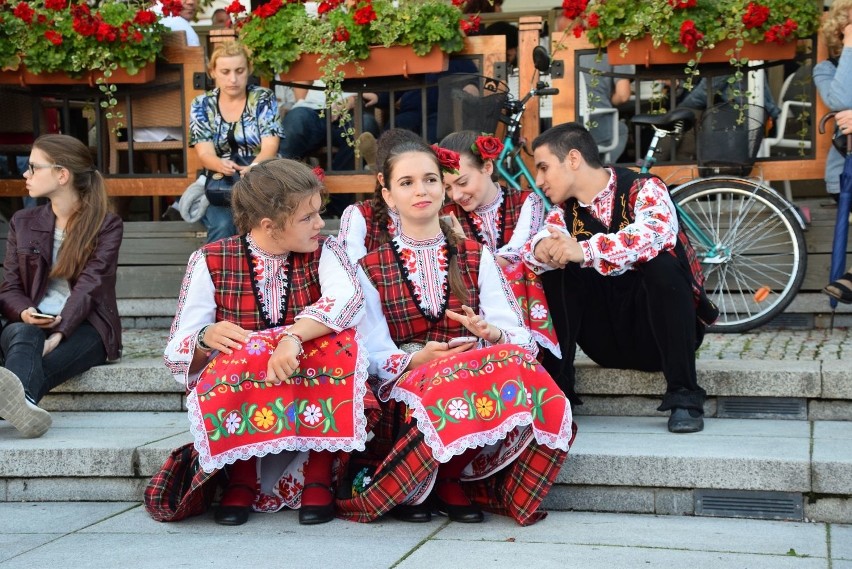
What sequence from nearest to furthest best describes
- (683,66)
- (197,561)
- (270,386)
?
(197,561) → (270,386) → (683,66)

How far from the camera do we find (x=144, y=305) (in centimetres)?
627

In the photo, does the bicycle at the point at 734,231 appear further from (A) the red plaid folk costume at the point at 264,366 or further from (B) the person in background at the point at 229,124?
(A) the red plaid folk costume at the point at 264,366

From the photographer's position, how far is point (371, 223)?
434 cm

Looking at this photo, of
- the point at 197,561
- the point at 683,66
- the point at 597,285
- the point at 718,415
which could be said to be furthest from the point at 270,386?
the point at 683,66

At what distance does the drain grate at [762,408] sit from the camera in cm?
420

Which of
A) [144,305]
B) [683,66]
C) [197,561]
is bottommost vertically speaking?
[197,561]

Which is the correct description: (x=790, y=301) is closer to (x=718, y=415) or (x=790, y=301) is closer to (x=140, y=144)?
(x=718, y=415)

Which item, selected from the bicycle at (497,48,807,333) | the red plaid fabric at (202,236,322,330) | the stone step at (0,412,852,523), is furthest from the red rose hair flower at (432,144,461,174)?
the bicycle at (497,48,807,333)

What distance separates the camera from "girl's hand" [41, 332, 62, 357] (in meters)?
4.57

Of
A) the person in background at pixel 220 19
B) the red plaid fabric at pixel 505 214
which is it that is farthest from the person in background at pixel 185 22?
the red plaid fabric at pixel 505 214

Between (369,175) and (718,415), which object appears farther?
(369,175)

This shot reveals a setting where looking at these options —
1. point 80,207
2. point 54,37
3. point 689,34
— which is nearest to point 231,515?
point 80,207

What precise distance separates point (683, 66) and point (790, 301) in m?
1.43

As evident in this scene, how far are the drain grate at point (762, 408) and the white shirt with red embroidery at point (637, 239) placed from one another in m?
0.64
